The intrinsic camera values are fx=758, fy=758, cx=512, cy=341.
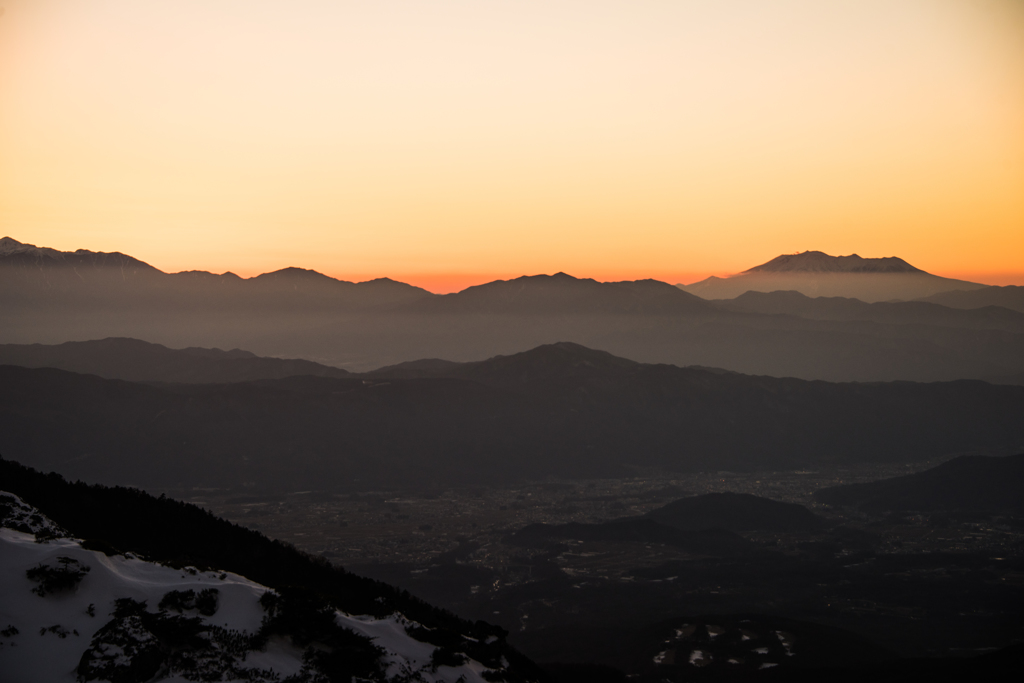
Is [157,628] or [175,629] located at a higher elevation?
[157,628]

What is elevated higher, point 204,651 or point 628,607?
point 204,651

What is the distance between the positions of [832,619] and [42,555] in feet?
577

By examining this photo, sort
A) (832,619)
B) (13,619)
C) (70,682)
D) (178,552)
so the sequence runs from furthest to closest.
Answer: (832,619) < (178,552) < (13,619) < (70,682)

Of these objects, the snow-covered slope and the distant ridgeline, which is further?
the distant ridgeline

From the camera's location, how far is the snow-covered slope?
43906 millimetres

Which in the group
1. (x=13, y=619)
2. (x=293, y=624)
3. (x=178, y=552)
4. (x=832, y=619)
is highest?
(x=13, y=619)

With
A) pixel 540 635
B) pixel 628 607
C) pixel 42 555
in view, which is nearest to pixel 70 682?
pixel 42 555

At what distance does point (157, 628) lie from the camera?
48.1 metres

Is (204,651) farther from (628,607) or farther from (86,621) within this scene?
(628,607)

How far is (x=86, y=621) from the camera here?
46.5m

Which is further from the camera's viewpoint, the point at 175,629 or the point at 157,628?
the point at 175,629

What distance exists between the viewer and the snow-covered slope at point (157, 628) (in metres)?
43.9

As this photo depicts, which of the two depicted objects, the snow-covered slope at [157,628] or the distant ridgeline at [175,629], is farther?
the distant ridgeline at [175,629]

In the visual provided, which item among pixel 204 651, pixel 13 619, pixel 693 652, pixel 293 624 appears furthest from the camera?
pixel 693 652
